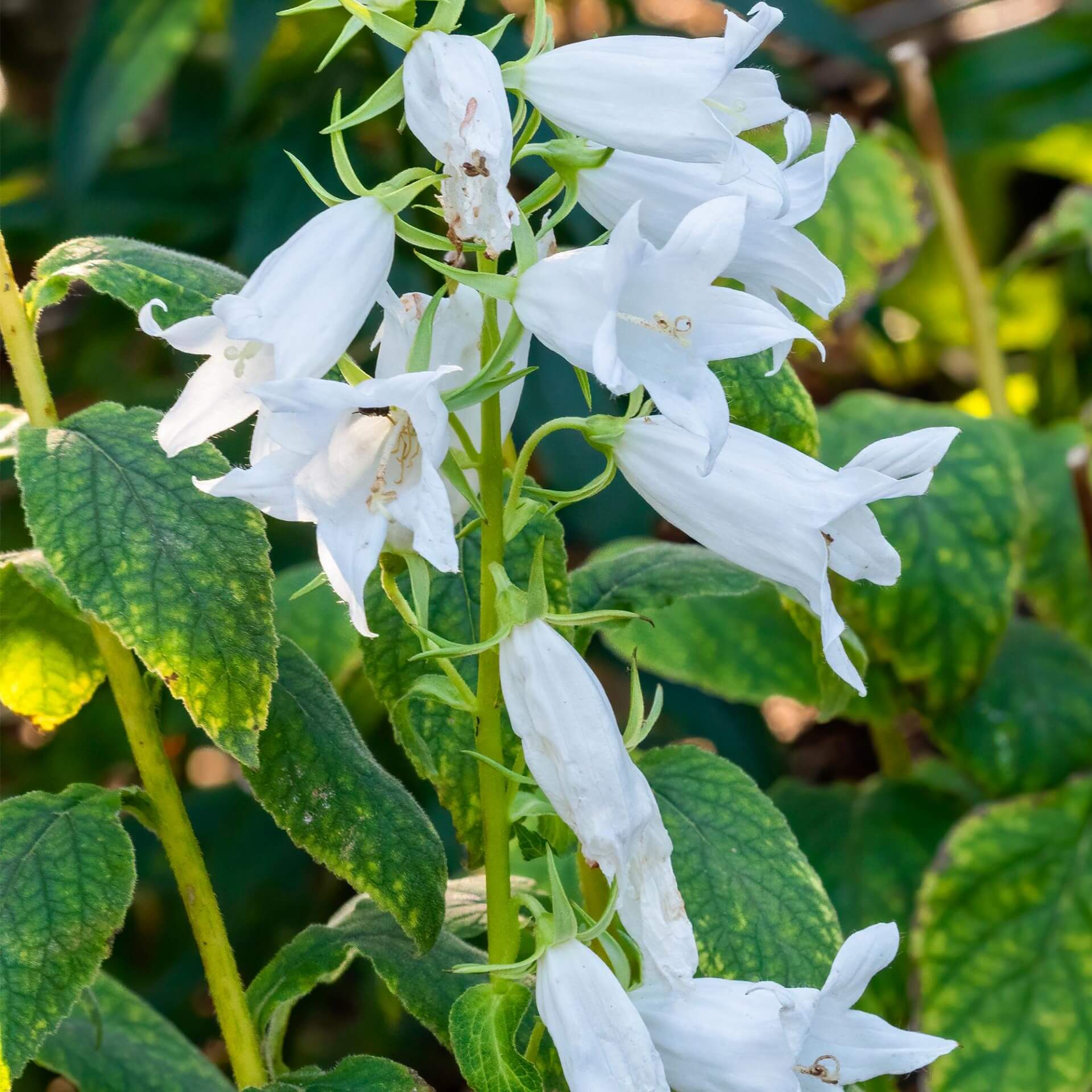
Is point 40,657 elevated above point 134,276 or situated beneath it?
situated beneath

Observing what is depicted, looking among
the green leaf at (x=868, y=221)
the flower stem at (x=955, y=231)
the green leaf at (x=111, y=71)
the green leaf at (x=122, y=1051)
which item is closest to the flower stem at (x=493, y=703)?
the green leaf at (x=122, y=1051)

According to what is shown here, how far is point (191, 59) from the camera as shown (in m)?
1.97

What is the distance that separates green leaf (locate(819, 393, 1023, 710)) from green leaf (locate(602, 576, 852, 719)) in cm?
6

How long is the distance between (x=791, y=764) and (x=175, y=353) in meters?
0.87

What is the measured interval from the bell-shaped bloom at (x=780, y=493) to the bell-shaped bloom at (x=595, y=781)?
0.25 ft

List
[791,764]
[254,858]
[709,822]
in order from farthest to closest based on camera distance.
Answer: [791,764], [254,858], [709,822]

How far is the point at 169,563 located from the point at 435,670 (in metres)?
0.14

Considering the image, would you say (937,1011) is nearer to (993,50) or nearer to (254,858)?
(254,858)

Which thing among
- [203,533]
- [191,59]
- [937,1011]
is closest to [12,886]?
[203,533]

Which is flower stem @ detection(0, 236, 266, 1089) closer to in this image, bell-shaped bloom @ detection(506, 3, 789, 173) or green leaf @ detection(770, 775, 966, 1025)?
bell-shaped bloom @ detection(506, 3, 789, 173)

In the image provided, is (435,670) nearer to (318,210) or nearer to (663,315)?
(663,315)

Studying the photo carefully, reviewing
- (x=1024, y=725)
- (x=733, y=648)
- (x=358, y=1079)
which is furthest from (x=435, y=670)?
(x=1024, y=725)

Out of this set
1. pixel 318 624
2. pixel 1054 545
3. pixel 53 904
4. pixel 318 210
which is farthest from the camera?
pixel 318 210

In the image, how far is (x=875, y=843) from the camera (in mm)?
1101
